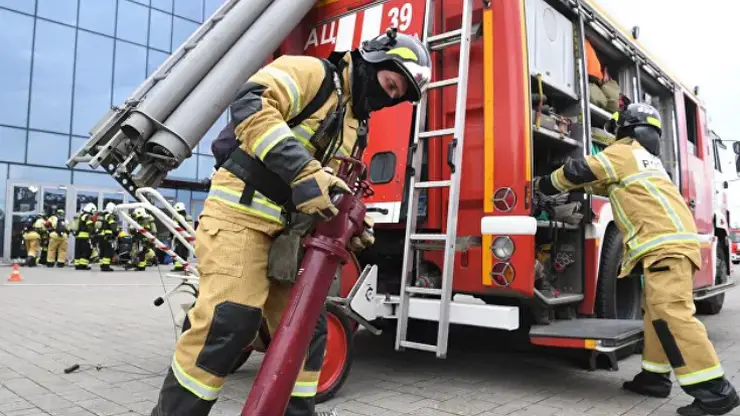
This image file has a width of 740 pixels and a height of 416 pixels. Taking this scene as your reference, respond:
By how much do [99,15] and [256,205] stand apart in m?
19.8

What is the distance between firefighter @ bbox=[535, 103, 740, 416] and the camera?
134 inches

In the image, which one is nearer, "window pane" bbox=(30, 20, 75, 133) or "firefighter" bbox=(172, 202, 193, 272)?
"firefighter" bbox=(172, 202, 193, 272)

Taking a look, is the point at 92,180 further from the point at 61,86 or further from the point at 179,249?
the point at 179,249

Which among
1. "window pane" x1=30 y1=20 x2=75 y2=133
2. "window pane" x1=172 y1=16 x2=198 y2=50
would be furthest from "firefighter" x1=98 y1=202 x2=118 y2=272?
"window pane" x1=172 y1=16 x2=198 y2=50

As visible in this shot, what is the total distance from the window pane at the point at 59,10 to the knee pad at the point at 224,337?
1937cm

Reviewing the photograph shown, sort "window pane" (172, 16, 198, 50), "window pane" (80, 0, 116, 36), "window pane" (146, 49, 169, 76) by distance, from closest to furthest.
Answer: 1. "window pane" (80, 0, 116, 36)
2. "window pane" (146, 49, 169, 76)
3. "window pane" (172, 16, 198, 50)

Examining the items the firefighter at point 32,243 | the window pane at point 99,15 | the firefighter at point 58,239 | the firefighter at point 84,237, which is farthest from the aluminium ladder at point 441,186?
the window pane at point 99,15

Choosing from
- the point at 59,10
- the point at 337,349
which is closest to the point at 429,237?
the point at 337,349

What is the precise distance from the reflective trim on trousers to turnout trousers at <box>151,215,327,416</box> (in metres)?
0.07

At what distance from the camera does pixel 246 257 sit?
7.13 feet

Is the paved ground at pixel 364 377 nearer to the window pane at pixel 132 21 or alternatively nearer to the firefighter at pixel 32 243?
the firefighter at pixel 32 243

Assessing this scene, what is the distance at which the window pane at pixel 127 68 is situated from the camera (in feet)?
63.6

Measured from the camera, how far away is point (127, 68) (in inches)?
773

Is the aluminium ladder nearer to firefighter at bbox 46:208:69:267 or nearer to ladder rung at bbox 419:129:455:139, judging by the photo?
ladder rung at bbox 419:129:455:139
